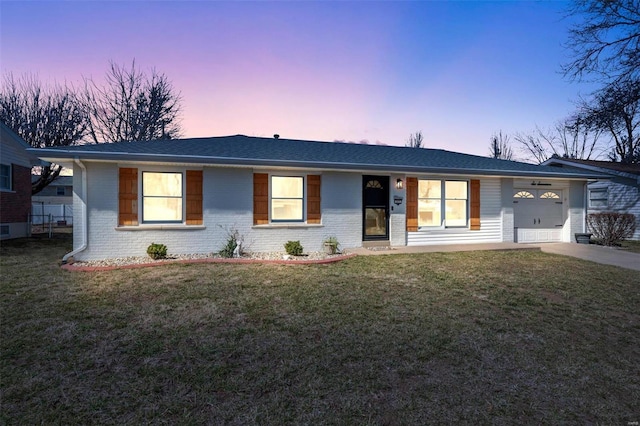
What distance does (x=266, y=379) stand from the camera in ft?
9.53

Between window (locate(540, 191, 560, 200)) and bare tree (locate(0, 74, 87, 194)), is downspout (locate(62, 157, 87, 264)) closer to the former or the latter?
bare tree (locate(0, 74, 87, 194))

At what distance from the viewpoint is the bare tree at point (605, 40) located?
11.5 metres

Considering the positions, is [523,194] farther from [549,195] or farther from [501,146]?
[501,146]

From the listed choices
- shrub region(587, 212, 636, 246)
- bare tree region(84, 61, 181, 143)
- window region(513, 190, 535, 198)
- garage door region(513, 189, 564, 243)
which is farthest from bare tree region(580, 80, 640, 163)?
bare tree region(84, 61, 181, 143)

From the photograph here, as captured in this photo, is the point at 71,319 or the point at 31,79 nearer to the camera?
the point at 71,319

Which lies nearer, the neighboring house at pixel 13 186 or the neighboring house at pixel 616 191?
the neighboring house at pixel 13 186

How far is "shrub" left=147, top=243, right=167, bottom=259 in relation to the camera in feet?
25.7

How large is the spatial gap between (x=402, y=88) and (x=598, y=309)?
10992 mm

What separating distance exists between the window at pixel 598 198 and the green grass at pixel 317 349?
39.7ft

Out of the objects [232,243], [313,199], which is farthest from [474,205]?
[232,243]

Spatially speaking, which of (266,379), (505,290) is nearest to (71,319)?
(266,379)

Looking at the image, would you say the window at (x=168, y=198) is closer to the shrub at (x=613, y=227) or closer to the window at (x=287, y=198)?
the window at (x=287, y=198)

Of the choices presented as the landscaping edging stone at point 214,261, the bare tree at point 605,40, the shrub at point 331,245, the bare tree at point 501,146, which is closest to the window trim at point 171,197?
the landscaping edging stone at point 214,261

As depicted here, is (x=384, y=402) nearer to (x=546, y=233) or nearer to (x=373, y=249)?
(x=373, y=249)
